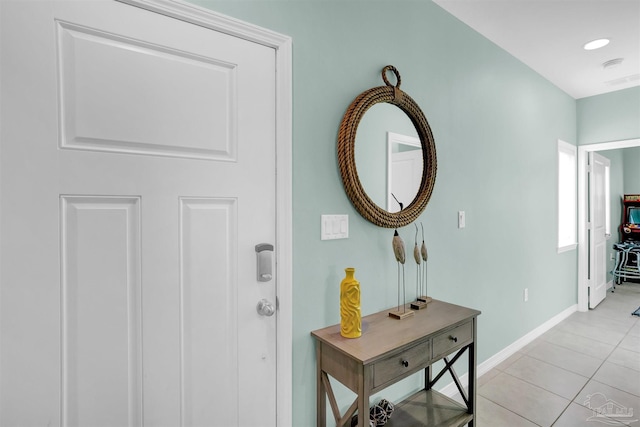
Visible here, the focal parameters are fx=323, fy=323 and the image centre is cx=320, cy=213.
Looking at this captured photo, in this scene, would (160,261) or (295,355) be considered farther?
(295,355)

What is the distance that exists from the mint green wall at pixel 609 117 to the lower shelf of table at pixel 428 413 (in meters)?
3.64

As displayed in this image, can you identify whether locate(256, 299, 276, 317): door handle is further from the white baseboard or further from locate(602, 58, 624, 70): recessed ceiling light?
locate(602, 58, 624, 70): recessed ceiling light

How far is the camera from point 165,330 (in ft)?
3.60

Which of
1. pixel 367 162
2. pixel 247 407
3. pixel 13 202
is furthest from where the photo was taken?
pixel 367 162

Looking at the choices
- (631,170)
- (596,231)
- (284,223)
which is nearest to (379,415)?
(284,223)

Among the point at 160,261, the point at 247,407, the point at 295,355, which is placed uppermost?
the point at 160,261

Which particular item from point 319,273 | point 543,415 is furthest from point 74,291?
point 543,415

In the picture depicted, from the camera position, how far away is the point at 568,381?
7.68 ft

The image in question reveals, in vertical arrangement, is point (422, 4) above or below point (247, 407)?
above

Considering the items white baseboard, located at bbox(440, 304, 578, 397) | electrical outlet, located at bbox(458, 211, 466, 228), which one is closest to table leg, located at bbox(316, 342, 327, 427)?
white baseboard, located at bbox(440, 304, 578, 397)

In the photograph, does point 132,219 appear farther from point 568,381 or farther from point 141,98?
point 568,381

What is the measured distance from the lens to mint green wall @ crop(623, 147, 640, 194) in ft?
19.0

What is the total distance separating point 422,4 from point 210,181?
171 cm

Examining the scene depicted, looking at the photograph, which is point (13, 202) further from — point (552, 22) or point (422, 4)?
point (552, 22)
